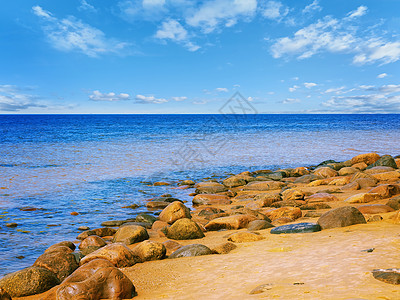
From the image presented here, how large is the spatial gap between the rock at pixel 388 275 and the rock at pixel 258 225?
160 inches

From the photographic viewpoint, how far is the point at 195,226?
7.91 m

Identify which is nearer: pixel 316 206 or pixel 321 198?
pixel 316 206

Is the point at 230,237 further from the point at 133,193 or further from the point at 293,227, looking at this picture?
the point at 133,193

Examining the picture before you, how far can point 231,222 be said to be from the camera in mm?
8500

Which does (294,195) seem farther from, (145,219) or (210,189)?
(145,219)

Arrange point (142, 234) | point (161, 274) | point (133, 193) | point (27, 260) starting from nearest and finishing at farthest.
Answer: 1. point (161, 274)
2. point (27, 260)
3. point (142, 234)
4. point (133, 193)

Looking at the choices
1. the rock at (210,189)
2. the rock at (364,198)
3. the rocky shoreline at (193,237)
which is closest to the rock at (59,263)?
the rocky shoreline at (193,237)

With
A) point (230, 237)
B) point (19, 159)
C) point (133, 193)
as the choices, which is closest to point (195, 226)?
point (230, 237)

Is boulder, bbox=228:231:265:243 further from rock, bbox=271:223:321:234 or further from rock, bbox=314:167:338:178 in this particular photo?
rock, bbox=314:167:338:178

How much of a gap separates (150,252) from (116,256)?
69cm

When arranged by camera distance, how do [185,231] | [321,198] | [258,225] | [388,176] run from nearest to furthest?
[258,225] < [185,231] < [321,198] < [388,176]

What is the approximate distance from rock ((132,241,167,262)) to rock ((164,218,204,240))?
4.57ft

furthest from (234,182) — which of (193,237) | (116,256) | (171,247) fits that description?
(116,256)

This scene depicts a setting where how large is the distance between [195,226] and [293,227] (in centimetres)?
236
